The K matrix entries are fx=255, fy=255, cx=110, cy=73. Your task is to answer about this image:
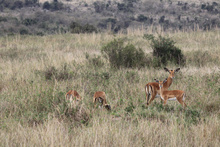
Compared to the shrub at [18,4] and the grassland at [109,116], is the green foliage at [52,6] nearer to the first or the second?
the shrub at [18,4]

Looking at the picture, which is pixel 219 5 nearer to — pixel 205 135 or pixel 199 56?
pixel 199 56

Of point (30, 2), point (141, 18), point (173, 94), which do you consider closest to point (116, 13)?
point (141, 18)

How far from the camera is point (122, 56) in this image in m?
9.91

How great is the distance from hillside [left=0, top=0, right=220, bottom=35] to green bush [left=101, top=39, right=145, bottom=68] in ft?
99.3

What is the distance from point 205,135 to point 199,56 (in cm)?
786

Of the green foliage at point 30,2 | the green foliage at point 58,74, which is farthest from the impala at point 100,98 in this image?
the green foliage at point 30,2

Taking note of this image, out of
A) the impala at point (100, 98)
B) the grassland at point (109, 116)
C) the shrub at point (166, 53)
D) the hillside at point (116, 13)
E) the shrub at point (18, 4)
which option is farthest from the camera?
the shrub at point (18, 4)

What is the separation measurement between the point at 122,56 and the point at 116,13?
46.7 metres

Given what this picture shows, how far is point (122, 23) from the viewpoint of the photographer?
150 feet

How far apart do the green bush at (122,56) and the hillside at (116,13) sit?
30.3 meters

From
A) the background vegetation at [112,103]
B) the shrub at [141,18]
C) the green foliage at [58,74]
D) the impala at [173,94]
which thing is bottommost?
the shrub at [141,18]

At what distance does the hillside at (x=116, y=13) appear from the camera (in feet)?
148

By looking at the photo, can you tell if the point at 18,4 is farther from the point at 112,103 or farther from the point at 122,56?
the point at 112,103

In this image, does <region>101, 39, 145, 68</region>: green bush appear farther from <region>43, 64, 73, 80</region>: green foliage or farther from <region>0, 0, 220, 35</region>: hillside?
<region>0, 0, 220, 35</region>: hillside
